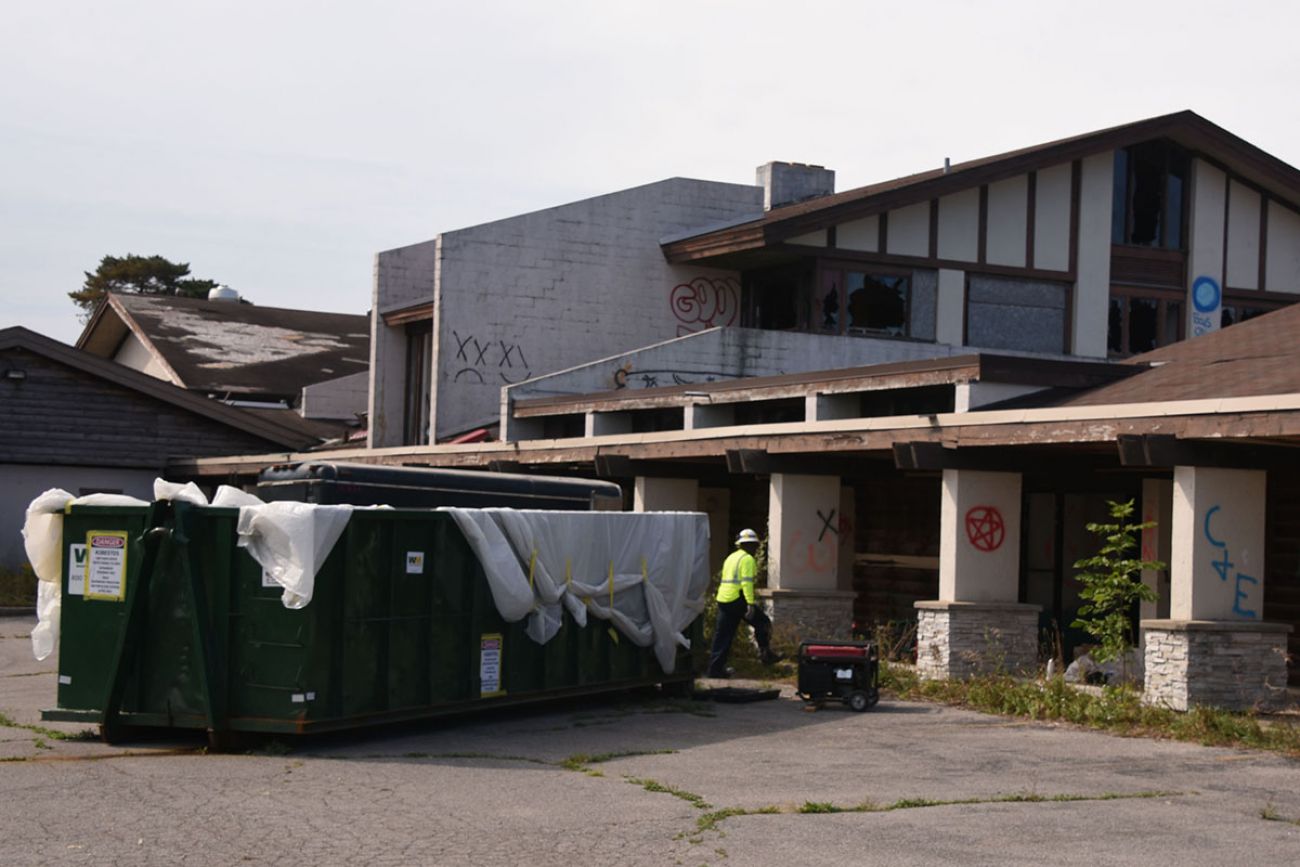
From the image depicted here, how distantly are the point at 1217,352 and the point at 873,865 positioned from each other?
13814 mm

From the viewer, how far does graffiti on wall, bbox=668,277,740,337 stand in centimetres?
3397

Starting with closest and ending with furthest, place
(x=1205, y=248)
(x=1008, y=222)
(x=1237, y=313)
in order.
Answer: (x=1008, y=222), (x=1205, y=248), (x=1237, y=313)

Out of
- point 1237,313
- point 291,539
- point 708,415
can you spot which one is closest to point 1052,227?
point 1237,313

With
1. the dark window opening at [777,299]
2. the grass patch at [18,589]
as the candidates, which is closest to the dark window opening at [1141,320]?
the dark window opening at [777,299]

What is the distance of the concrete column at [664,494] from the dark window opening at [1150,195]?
1262 centimetres

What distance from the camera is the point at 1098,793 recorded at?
11.6m

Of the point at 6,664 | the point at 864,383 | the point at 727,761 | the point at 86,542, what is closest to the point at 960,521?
the point at 864,383

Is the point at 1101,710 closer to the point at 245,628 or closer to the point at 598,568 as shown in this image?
the point at 598,568

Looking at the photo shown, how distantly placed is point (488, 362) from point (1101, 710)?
19024mm

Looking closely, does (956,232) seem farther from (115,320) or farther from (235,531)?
(115,320)

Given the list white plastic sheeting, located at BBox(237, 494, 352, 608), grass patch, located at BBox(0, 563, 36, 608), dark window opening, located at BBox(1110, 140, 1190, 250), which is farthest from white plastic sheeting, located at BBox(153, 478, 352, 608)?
dark window opening, located at BBox(1110, 140, 1190, 250)

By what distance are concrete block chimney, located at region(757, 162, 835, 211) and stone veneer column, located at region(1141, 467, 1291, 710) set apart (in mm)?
20000

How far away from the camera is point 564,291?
32938mm

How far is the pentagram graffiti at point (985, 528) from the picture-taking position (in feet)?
61.8
